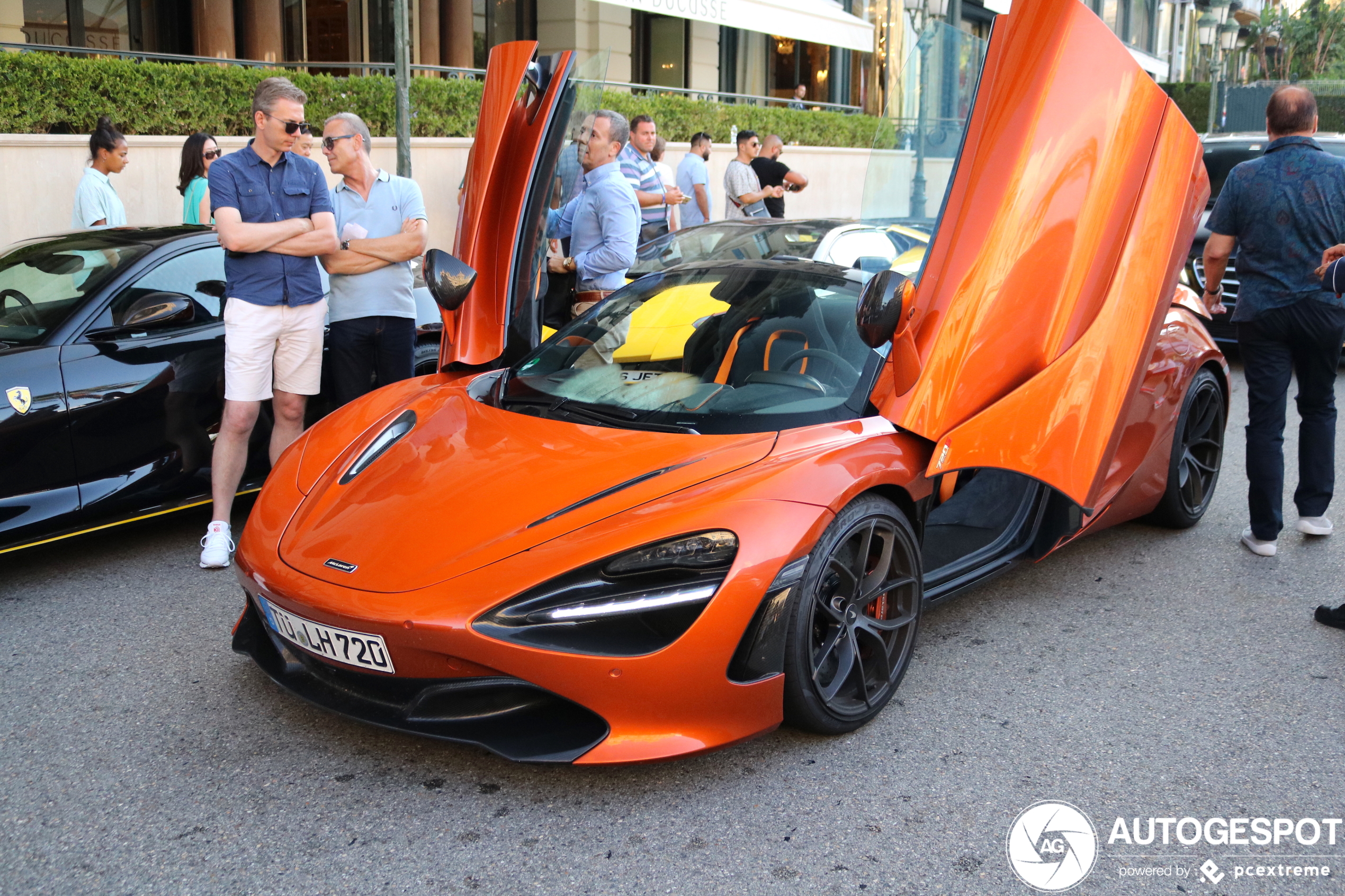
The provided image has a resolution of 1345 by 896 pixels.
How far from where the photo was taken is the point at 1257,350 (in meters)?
4.72

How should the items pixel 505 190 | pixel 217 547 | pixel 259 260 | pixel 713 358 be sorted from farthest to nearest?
pixel 259 260 → pixel 217 547 → pixel 505 190 → pixel 713 358

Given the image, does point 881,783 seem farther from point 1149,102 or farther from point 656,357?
point 1149,102

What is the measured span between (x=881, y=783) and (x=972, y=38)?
2692mm

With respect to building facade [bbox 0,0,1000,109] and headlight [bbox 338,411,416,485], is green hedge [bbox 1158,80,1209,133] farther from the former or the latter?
headlight [bbox 338,411,416,485]

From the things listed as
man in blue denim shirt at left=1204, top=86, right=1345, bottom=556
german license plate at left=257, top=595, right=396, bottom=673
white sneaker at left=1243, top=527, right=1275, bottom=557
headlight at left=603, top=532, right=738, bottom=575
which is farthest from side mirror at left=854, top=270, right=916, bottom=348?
white sneaker at left=1243, top=527, right=1275, bottom=557

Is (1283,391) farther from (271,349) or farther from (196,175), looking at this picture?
(196,175)

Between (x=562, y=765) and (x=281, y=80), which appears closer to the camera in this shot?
(x=562, y=765)

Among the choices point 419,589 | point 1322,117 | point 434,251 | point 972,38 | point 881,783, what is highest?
point 1322,117

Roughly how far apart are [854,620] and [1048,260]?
48.3 inches

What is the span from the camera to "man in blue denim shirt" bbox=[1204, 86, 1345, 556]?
179 inches

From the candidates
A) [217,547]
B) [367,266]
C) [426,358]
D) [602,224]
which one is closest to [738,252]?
[602,224]

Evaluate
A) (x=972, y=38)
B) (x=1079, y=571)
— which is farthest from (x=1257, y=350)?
(x=972, y=38)

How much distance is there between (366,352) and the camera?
512 centimetres

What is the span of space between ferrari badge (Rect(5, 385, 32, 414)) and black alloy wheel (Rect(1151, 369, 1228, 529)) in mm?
4353
